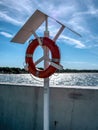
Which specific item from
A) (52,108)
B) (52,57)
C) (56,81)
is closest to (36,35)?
(52,57)

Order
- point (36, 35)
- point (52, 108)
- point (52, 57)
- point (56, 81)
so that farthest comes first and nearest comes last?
point (56, 81), point (52, 108), point (36, 35), point (52, 57)

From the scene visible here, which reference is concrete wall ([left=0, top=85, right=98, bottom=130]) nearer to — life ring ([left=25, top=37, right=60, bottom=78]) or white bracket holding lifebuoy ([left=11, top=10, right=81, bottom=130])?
white bracket holding lifebuoy ([left=11, top=10, right=81, bottom=130])

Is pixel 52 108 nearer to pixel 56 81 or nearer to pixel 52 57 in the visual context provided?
pixel 52 57

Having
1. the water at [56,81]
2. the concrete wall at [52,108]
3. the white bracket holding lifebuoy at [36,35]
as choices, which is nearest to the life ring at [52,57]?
the white bracket holding lifebuoy at [36,35]

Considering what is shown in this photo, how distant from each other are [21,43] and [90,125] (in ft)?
5.31

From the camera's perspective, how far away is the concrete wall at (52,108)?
Answer: 12.2 feet

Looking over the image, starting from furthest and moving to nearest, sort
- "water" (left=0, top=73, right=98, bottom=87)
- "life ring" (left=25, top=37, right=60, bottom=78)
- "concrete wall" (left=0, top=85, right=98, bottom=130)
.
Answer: "water" (left=0, top=73, right=98, bottom=87), "concrete wall" (left=0, top=85, right=98, bottom=130), "life ring" (left=25, top=37, right=60, bottom=78)

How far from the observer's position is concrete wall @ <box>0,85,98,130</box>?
373 centimetres

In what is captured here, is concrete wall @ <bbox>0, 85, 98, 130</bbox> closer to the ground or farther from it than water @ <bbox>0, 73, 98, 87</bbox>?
closer to the ground

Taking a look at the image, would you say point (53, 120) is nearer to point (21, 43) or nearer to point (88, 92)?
point (88, 92)

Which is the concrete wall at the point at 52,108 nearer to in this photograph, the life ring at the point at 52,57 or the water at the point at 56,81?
the water at the point at 56,81

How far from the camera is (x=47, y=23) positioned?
3.55m

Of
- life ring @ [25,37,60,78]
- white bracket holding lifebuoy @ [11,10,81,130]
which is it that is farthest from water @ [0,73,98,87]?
white bracket holding lifebuoy @ [11,10,81,130]

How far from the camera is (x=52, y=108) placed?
400 centimetres
